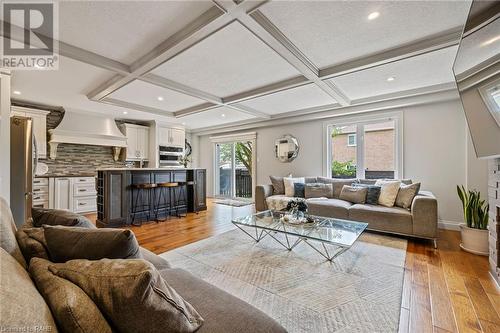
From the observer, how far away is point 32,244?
113cm

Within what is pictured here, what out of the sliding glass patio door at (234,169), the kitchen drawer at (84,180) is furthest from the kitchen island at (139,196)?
the sliding glass patio door at (234,169)

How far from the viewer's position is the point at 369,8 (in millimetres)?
1897

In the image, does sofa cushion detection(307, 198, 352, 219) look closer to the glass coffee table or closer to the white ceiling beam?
the glass coffee table

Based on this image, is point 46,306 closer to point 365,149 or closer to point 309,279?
point 309,279

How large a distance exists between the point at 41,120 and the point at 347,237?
20.2ft

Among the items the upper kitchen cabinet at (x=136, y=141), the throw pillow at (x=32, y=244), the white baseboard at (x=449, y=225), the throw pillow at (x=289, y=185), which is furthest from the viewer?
the upper kitchen cabinet at (x=136, y=141)

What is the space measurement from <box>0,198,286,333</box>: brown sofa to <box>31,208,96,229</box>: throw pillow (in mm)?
217

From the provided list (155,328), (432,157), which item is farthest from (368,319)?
(432,157)

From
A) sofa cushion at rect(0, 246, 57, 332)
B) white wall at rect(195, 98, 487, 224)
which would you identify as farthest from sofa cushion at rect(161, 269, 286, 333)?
white wall at rect(195, 98, 487, 224)

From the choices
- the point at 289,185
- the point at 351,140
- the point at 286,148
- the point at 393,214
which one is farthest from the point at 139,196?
the point at 351,140

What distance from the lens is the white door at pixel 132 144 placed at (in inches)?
239

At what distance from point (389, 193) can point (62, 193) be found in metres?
6.38

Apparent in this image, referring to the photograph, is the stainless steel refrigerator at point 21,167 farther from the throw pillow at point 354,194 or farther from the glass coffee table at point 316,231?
the throw pillow at point 354,194

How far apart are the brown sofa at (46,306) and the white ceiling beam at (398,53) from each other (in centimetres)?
299
